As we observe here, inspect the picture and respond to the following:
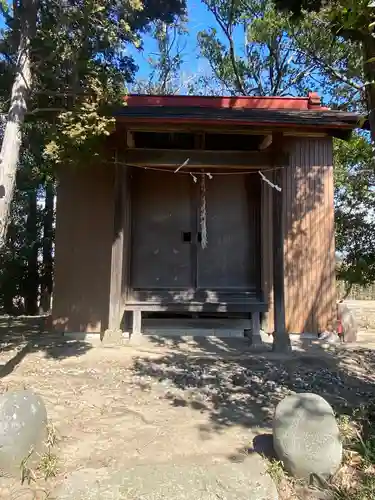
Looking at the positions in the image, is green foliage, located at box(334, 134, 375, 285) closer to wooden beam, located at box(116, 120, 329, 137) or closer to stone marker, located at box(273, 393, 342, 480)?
wooden beam, located at box(116, 120, 329, 137)

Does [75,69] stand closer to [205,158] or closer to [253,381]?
[205,158]

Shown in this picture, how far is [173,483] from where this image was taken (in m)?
3.19

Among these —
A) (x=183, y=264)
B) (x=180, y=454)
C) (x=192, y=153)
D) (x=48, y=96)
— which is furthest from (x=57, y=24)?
(x=180, y=454)

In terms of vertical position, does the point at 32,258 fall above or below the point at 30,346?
above

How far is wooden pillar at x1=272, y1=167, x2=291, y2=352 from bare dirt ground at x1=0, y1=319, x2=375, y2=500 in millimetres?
313

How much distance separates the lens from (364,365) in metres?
6.08

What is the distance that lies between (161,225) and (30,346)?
9.67 feet

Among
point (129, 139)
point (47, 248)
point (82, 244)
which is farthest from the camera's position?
point (47, 248)

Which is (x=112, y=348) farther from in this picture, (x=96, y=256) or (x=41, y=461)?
(x=41, y=461)

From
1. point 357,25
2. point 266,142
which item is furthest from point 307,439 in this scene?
point 266,142

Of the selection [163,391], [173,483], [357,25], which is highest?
[357,25]

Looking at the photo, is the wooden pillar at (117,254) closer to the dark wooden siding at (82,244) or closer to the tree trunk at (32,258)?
the dark wooden siding at (82,244)

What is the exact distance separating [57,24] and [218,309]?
4526 millimetres

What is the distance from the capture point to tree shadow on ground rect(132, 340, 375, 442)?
4590 millimetres
